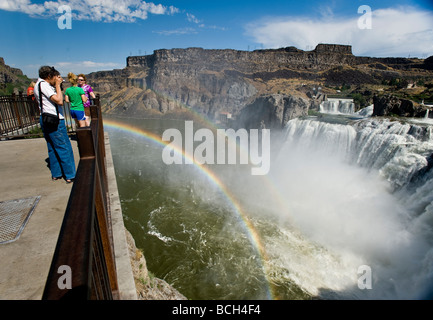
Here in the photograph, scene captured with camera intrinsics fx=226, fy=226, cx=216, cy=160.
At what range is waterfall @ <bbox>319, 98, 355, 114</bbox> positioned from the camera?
4298cm

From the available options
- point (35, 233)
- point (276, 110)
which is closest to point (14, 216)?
point (35, 233)

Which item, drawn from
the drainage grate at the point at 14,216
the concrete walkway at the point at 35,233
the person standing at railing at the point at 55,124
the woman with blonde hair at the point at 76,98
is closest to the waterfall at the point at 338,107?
the woman with blonde hair at the point at 76,98

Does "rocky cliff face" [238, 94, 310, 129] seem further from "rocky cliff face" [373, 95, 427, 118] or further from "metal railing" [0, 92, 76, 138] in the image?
"metal railing" [0, 92, 76, 138]

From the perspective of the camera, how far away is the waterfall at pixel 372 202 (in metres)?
Result: 12.8

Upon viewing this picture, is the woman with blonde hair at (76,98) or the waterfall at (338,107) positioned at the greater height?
the woman with blonde hair at (76,98)

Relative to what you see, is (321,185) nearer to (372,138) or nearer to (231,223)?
(372,138)

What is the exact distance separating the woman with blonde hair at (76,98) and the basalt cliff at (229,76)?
76.4 m

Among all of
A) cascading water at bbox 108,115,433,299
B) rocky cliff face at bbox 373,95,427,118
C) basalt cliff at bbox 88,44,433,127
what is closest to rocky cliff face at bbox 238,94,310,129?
rocky cliff face at bbox 373,95,427,118

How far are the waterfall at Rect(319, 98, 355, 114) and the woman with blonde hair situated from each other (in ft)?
152

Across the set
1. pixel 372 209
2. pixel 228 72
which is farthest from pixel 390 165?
pixel 228 72

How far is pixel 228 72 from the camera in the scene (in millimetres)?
116625

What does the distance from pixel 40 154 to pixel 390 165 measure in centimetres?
2309

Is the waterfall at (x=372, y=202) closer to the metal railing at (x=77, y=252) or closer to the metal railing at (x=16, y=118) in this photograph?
the metal railing at (x=77, y=252)

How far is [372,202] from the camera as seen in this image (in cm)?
1919
